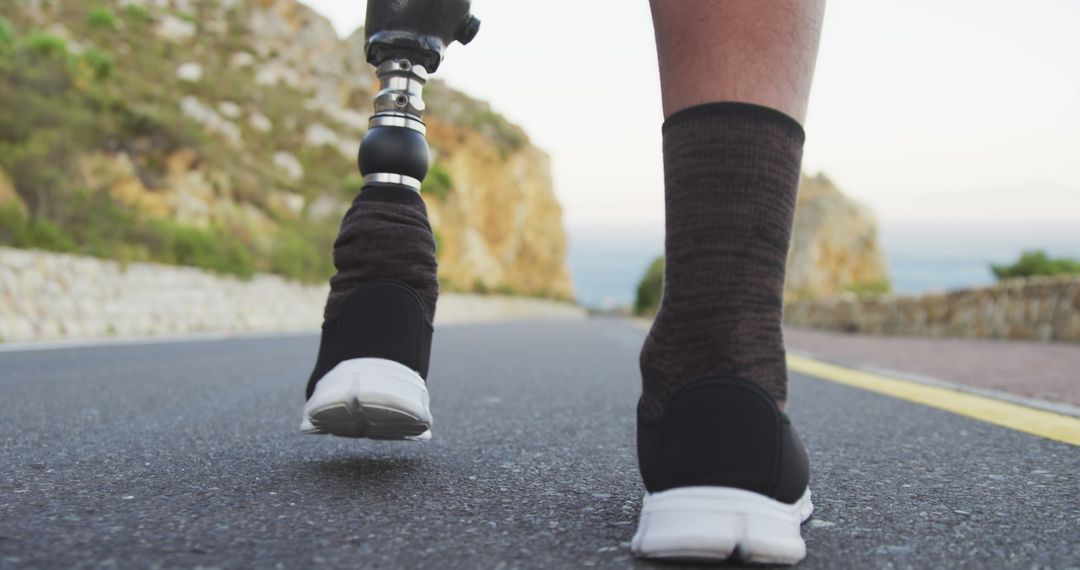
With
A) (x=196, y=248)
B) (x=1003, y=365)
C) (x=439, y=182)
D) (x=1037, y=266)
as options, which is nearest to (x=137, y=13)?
(x=439, y=182)

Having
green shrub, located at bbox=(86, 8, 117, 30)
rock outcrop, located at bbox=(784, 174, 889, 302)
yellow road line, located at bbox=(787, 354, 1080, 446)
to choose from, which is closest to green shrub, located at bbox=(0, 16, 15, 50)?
yellow road line, located at bbox=(787, 354, 1080, 446)

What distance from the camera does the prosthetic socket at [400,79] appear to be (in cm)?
152

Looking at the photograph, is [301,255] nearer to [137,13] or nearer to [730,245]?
[730,245]

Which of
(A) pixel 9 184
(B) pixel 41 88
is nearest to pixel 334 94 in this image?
(B) pixel 41 88

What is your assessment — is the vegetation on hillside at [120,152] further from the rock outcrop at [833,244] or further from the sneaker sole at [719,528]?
the rock outcrop at [833,244]

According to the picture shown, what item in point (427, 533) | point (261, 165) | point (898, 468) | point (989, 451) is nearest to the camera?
point (427, 533)

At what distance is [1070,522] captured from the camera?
114 centimetres

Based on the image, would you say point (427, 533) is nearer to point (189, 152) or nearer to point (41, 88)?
point (41, 88)

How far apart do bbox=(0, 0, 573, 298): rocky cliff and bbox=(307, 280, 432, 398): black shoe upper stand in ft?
24.9

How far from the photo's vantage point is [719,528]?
90 cm

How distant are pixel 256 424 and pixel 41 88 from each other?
11.8m

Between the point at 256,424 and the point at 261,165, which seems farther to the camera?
the point at 261,165

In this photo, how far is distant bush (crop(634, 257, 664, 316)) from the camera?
205 ft

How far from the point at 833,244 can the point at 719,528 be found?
44850 mm
